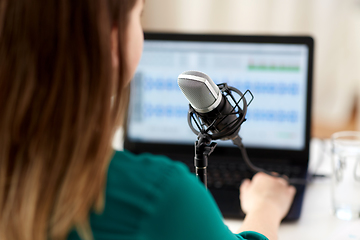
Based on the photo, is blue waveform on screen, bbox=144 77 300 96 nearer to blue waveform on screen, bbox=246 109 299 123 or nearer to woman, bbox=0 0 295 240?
blue waveform on screen, bbox=246 109 299 123

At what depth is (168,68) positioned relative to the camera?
100cm

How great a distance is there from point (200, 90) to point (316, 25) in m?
2.38

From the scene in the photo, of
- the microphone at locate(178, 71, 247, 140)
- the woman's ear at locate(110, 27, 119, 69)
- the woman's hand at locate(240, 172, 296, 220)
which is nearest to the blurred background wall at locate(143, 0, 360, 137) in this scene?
the woman's hand at locate(240, 172, 296, 220)

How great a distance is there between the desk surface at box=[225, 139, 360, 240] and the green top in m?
0.33

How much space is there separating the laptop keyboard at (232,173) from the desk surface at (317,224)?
0.28 feet

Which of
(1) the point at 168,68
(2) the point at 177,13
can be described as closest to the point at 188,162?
(1) the point at 168,68

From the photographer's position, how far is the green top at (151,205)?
0.36 metres

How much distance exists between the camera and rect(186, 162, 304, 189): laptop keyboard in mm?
849

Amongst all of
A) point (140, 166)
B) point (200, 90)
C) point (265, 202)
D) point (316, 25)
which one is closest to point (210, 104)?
point (200, 90)

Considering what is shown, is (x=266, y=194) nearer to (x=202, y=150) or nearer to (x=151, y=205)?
(x=202, y=150)

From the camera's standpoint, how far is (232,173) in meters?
0.91

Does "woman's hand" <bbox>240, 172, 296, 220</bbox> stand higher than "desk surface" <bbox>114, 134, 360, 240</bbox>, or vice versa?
"woman's hand" <bbox>240, 172, 296, 220</bbox>

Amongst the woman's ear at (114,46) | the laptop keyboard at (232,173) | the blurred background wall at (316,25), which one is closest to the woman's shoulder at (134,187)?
the woman's ear at (114,46)

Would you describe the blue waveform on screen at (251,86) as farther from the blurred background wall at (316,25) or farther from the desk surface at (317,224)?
the blurred background wall at (316,25)
